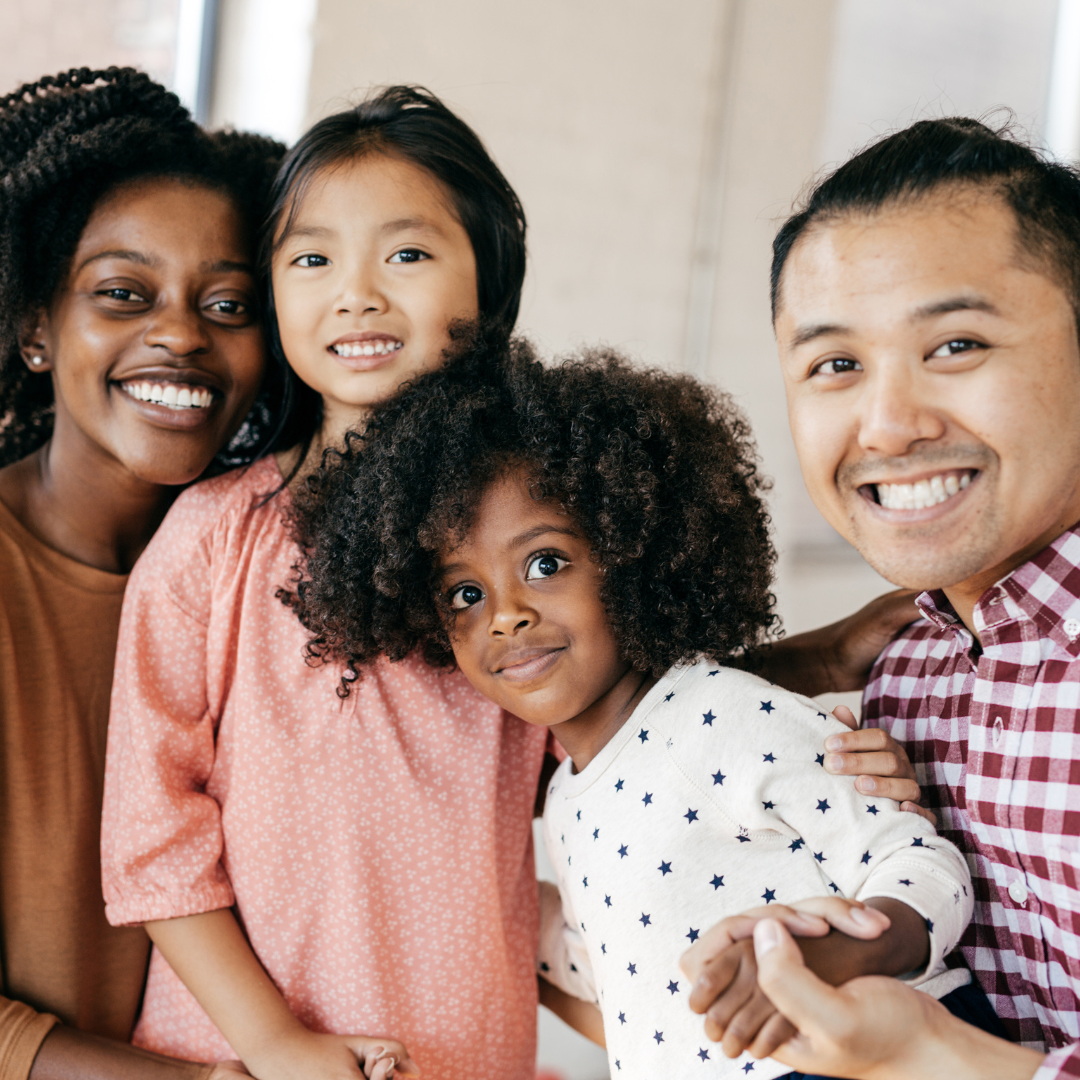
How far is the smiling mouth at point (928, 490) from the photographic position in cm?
107

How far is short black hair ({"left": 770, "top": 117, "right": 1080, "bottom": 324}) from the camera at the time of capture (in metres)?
1.06

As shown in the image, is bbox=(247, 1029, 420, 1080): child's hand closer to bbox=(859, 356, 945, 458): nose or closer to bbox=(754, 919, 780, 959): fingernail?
bbox=(754, 919, 780, 959): fingernail

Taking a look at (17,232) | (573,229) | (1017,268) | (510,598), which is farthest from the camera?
(573,229)

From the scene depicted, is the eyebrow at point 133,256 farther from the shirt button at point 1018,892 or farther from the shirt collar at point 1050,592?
the shirt button at point 1018,892

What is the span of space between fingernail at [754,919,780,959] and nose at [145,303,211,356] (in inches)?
45.0

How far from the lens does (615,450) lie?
134 centimetres

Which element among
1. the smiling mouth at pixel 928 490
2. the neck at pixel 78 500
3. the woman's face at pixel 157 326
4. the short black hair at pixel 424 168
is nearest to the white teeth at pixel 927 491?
the smiling mouth at pixel 928 490

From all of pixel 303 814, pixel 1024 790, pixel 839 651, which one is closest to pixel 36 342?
pixel 303 814

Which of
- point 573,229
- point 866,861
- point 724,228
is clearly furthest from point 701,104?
point 866,861

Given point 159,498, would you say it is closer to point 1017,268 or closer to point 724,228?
point 1017,268

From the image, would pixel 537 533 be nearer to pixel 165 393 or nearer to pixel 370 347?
pixel 370 347

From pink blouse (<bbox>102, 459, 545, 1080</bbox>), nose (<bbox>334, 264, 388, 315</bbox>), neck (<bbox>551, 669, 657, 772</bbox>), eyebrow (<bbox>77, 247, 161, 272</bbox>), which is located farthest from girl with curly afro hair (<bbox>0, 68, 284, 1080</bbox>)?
neck (<bbox>551, 669, 657, 772</bbox>)

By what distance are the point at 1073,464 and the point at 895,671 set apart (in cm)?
44

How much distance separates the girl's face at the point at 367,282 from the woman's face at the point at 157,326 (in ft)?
0.41
